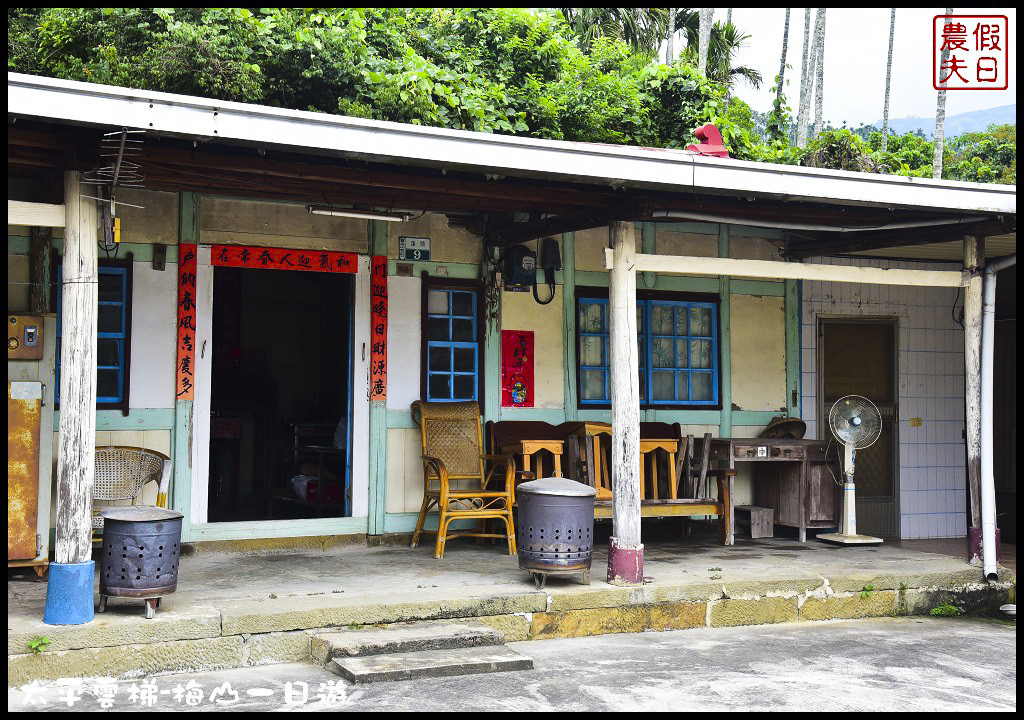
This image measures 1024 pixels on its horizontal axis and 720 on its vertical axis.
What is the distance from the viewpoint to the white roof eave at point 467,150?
457 cm

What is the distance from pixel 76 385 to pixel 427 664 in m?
2.26

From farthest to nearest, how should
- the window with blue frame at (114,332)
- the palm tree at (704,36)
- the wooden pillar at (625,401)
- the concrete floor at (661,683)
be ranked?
the palm tree at (704,36) < the window with blue frame at (114,332) < the wooden pillar at (625,401) < the concrete floor at (661,683)

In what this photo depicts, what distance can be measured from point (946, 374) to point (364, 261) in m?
5.61

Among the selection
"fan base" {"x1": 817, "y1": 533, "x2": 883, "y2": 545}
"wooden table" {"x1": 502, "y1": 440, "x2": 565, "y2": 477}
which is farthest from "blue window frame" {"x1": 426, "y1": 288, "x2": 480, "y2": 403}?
"fan base" {"x1": 817, "y1": 533, "x2": 883, "y2": 545}

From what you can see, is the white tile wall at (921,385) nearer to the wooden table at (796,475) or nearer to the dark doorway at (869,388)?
the dark doorway at (869,388)

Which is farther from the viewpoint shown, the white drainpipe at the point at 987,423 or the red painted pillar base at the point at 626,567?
the white drainpipe at the point at 987,423

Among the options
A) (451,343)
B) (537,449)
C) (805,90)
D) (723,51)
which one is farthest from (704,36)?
(537,449)

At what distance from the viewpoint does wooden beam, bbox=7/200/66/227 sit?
5016mm

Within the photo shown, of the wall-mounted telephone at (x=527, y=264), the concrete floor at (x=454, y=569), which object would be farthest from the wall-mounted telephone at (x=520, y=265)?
the concrete floor at (x=454, y=569)

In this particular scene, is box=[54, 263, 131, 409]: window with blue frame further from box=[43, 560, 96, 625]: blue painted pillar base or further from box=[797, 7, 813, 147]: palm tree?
box=[797, 7, 813, 147]: palm tree

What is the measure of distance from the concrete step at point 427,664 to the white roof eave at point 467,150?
259 cm

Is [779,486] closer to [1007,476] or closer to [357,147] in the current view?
[1007,476]

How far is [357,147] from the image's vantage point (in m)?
5.16

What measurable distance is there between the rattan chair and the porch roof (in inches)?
57.0
